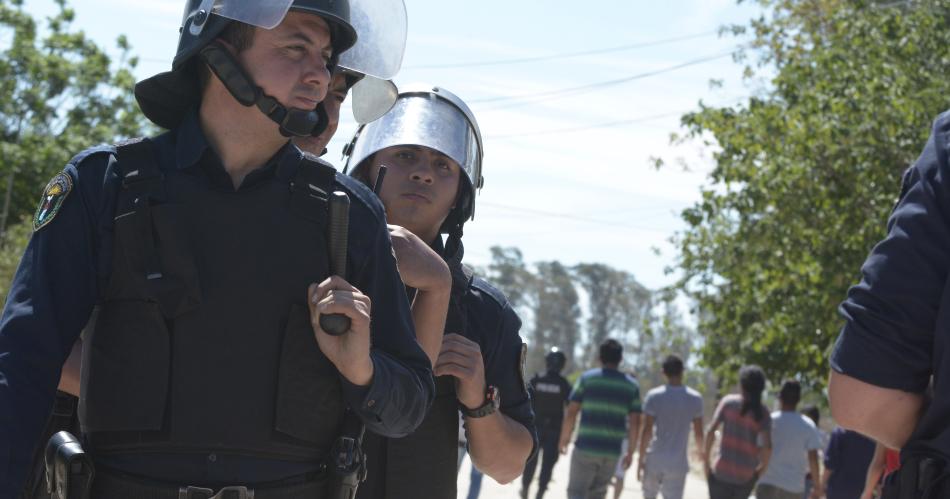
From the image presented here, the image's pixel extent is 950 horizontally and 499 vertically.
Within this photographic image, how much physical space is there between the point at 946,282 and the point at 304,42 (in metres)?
1.32

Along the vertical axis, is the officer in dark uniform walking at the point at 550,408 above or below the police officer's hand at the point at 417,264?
below

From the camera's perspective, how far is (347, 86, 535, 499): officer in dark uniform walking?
3441 millimetres

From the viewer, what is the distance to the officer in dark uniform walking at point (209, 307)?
244 cm

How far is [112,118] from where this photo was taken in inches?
1772

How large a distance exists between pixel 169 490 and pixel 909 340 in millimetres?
1375

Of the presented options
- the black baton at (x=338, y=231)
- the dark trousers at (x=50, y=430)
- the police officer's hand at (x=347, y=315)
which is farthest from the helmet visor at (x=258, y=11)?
the dark trousers at (x=50, y=430)

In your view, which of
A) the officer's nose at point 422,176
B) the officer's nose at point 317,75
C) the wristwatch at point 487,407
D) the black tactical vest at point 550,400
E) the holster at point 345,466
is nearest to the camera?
the holster at point 345,466

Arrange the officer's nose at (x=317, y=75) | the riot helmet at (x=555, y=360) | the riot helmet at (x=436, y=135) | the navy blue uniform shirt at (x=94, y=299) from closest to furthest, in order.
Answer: the navy blue uniform shirt at (x=94, y=299)
the officer's nose at (x=317, y=75)
the riot helmet at (x=436, y=135)
the riot helmet at (x=555, y=360)

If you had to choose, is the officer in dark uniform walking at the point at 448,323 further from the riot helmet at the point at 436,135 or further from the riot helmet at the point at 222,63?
the riot helmet at the point at 222,63

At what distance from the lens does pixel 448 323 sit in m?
3.62

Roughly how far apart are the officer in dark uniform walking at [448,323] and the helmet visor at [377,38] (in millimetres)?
409

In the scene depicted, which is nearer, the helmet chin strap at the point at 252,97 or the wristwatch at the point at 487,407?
the helmet chin strap at the point at 252,97

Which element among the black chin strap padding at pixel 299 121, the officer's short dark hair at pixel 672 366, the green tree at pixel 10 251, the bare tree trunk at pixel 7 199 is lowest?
the officer's short dark hair at pixel 672 366

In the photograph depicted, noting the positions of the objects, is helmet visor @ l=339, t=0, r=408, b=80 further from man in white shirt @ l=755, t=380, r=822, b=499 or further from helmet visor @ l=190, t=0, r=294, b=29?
man in white shirt @ l=755, t=380, r=822, b=499
